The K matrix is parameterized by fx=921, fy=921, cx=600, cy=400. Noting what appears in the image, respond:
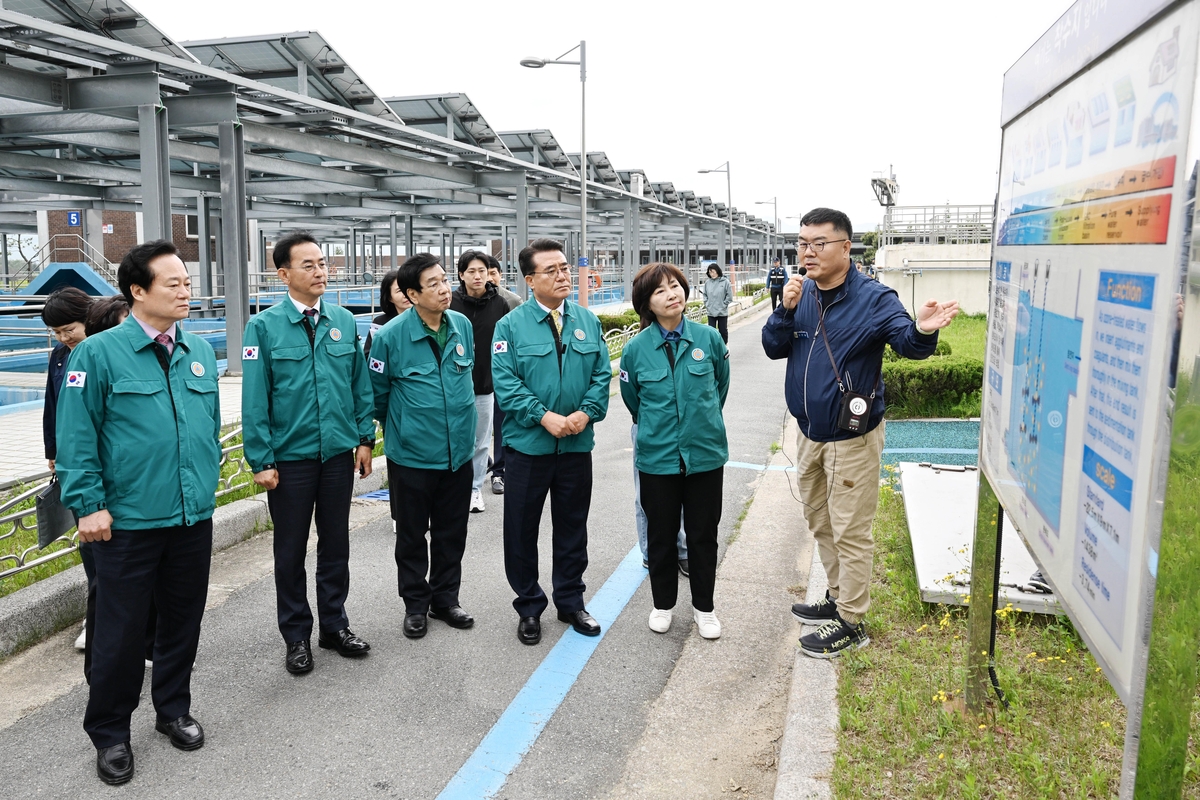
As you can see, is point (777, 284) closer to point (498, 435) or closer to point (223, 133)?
point (498, 435)

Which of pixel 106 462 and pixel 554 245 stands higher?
pixel 554 245

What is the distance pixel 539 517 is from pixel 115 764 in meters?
2.18

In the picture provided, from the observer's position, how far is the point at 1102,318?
1.98 metres

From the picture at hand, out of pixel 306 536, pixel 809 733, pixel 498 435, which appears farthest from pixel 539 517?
pixel 498 435

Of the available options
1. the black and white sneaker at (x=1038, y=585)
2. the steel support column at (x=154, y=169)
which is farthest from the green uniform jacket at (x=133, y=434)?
the steel support column at (x=154, y=169)

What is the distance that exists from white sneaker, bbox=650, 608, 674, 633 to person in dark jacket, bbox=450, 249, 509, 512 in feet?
8.02

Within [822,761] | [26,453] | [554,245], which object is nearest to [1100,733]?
[822,761]

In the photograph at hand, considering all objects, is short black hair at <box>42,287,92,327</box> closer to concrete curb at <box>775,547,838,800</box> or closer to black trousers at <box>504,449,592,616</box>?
black trousers at <box>504,449,592,616</box>

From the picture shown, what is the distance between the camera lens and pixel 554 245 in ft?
15.7

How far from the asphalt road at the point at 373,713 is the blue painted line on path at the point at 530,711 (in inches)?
1.7

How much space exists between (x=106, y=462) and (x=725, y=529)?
14.7ft

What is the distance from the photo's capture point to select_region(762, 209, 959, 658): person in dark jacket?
4.27m

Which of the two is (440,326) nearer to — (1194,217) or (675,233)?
(1194,217)

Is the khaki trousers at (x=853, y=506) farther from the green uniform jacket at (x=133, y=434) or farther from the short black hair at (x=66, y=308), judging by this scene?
the short black hair at (x=66, y=308)
